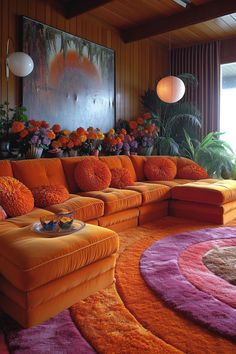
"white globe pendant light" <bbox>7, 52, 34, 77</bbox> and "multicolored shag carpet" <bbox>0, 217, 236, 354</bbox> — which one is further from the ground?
"white globe pendant light" <bbox>7, 52, 34, 77</bbox>

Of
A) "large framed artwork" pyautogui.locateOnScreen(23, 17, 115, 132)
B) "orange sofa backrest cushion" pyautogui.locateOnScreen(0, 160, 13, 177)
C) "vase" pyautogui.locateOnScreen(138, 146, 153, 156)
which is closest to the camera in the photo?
"orange sofa backrest cushion" pyautogui.locateOnScreen(0, 160, 13, 177)

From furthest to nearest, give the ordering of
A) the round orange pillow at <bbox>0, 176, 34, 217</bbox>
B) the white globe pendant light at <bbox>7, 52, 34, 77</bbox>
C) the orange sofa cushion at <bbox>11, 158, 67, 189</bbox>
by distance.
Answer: the white globe pendant light at <bbox>7, 52, 34, 77</bbox>, the orange sofa cushion at <bbox>11, 158, 67, 189</bbox>, the round orange pillow at <bbox>0, 176, 34, 217</bbox>

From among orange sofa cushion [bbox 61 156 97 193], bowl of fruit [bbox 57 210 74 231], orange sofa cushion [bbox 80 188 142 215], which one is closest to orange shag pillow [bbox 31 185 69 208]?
orange sofa cushion [bbox 80 188 142 215]

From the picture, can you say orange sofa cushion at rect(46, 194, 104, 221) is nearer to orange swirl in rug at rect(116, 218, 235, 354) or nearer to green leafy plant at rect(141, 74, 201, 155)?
orange swirl in rug at rect(116, 218, 235, 354)

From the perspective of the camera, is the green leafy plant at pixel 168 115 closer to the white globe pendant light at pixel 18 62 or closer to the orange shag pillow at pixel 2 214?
the white globe pendant light at pixel 18 62

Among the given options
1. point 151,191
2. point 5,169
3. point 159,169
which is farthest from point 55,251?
point 159,169

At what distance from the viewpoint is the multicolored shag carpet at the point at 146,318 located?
4.83ft

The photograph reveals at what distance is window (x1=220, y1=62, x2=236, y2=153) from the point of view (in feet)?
17.7

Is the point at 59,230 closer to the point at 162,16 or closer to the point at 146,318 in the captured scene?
the point at 146,318

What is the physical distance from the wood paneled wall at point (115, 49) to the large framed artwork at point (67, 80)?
4.2 inches

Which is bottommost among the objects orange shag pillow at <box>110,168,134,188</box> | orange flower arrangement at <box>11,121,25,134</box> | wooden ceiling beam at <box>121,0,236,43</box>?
orange shag pillow at <box>110,168,134,188</box>

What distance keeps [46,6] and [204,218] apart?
10.3ft

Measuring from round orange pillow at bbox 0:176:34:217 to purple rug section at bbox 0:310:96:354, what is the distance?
897 millimetres

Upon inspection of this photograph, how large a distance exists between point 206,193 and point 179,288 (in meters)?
1.76
